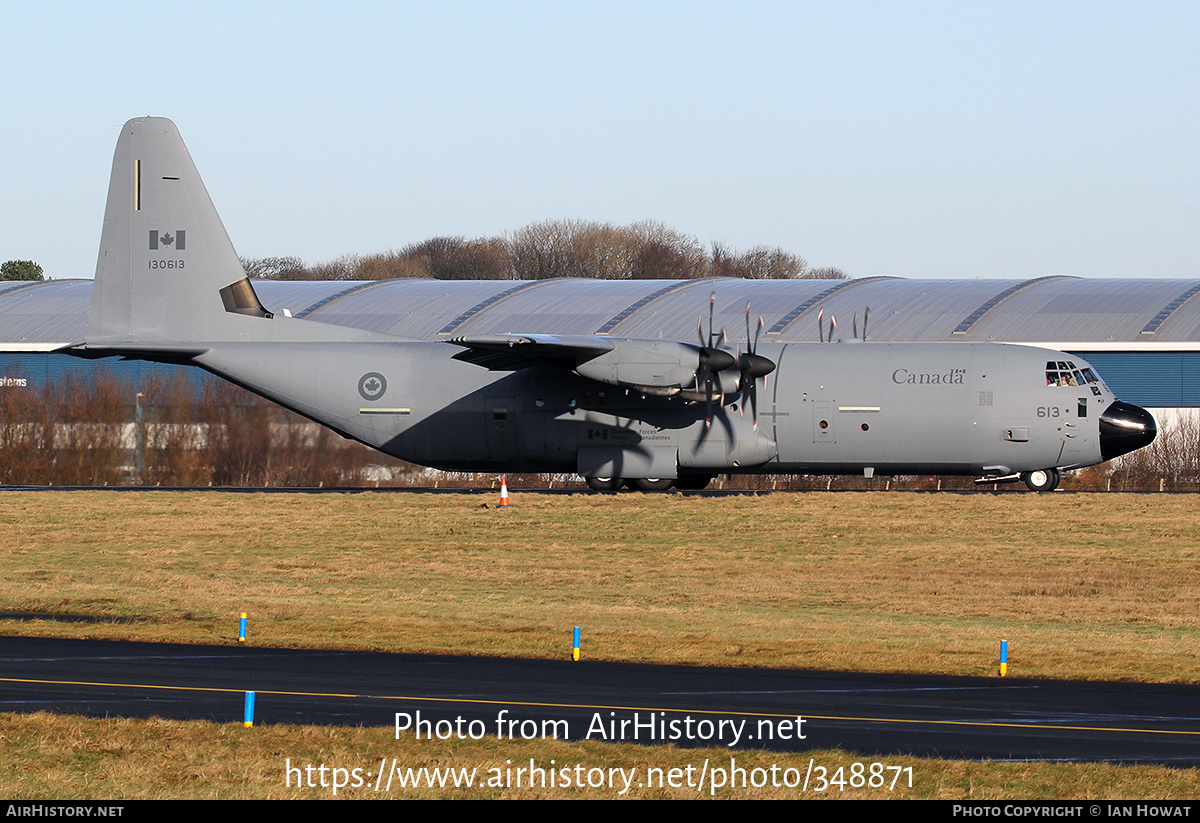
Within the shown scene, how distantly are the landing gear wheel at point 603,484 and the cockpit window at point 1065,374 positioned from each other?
11832 millimetres

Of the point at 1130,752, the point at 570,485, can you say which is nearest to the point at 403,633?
the point at 1130,752

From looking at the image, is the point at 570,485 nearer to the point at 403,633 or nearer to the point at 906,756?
the point at 403,633

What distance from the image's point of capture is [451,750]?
12.4m

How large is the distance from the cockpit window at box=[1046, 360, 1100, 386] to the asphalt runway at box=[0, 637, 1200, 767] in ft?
69.9

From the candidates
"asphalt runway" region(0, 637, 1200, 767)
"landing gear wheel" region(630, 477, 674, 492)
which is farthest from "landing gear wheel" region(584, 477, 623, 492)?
"asphalt runway" region(0, 637, 1200, 767)

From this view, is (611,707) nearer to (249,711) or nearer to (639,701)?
(639,701)

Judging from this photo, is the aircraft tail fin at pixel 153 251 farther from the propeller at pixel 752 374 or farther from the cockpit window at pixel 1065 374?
the cockpit window at pixel 1065 374

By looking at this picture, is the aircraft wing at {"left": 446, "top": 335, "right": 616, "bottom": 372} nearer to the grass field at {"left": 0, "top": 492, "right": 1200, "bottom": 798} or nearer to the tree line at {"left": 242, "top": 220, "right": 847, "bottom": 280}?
the grass field at {"left": 0, "top": 492, "right": 1200, "bottom": 798}

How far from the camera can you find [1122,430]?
3628cm

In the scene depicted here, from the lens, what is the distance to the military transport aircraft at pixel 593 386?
3631cm

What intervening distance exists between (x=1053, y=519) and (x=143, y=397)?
3331 cm

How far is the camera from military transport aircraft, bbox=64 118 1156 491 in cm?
3631

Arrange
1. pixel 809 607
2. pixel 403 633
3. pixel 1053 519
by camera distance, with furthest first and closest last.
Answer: pixel 1053 519 → pixel 809 607 → pixel 403 633

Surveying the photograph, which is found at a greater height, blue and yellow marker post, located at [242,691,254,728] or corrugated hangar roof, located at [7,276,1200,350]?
corrugated hangar roof, located at [7,276,1200,350]
